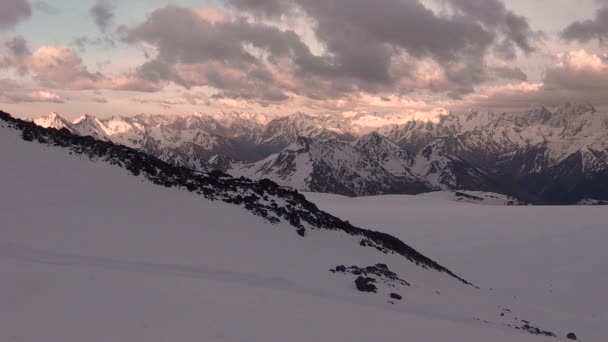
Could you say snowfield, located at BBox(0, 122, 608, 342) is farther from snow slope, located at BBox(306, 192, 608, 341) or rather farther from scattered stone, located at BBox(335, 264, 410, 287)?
scattered stone, located at BBox(335, 264, 410, 287)

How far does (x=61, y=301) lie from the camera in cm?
974

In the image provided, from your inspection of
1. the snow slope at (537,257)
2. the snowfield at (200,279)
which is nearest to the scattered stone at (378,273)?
the snowfield at (200,279)

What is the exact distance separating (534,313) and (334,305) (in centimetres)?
1643

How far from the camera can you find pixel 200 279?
1302cm

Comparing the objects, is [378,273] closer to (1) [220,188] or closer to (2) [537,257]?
(1) [220,188]

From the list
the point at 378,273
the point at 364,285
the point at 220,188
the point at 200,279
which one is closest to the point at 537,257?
the point at 378,273

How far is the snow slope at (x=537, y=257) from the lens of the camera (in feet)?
89.2

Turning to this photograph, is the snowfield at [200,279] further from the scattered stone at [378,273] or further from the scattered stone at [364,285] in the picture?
the scattered stone at [378,273]

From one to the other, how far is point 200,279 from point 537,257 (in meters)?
33.3

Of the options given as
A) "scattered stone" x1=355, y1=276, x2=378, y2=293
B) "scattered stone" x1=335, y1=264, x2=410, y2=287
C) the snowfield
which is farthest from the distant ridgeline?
"scattered stone" x1=355, y1=276, x2=378, y2=293

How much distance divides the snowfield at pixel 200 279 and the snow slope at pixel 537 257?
20cm

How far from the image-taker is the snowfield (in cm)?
987

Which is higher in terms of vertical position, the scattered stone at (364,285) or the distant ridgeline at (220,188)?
the distant ridgeline at (220,188)

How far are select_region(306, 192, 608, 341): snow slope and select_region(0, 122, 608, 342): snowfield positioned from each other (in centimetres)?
20
